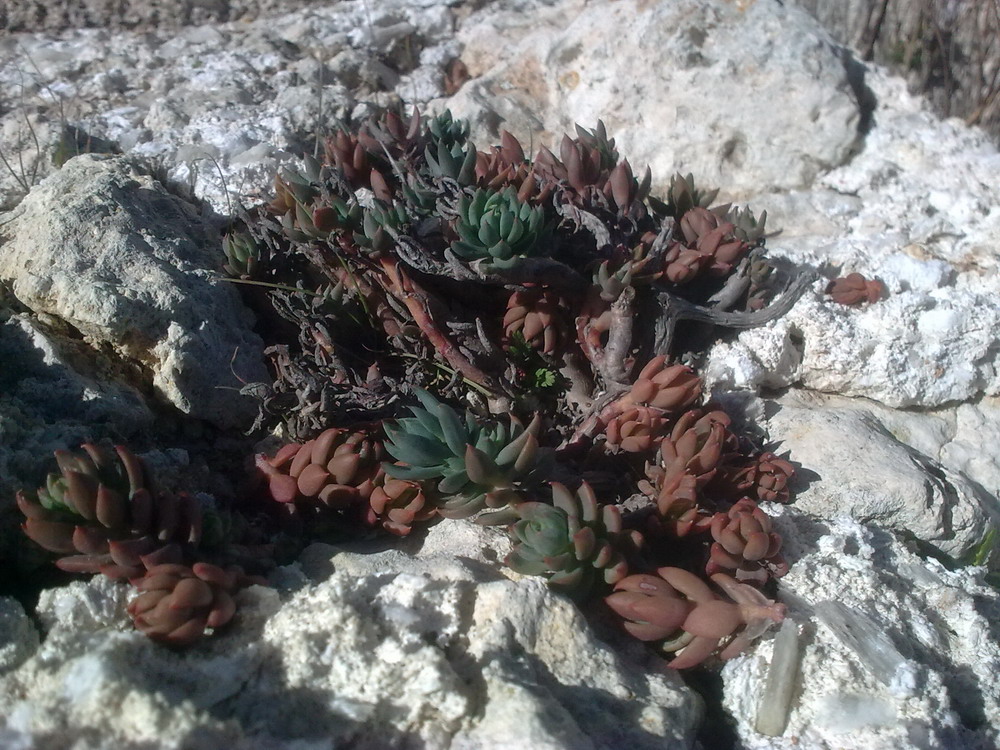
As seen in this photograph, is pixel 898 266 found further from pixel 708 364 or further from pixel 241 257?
pixel 241 257

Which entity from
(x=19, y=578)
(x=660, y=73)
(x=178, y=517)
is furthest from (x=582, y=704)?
(x=660, y=73)

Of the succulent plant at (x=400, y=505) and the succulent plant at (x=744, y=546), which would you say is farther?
the succulent plant at (x=400, y=505)

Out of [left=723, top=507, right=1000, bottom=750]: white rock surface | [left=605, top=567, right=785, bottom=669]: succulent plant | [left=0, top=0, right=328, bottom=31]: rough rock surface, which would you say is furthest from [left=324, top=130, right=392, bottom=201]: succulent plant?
[left=0, top=0, right=328, bottom=31]: rough rock surface

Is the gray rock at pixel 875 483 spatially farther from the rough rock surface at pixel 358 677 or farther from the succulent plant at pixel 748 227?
the rough rock surface at pixel 358 677

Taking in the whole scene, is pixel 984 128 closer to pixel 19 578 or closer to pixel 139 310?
pixel 139 310

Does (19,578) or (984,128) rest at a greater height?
(984,128)

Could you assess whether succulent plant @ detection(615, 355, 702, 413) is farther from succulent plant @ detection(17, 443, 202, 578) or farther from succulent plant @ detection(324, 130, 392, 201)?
succulent plant @ detection(17, 443, 202, 578)

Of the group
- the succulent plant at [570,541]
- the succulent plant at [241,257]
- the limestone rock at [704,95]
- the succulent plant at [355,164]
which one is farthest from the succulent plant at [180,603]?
the limestone rock at [704,95]
